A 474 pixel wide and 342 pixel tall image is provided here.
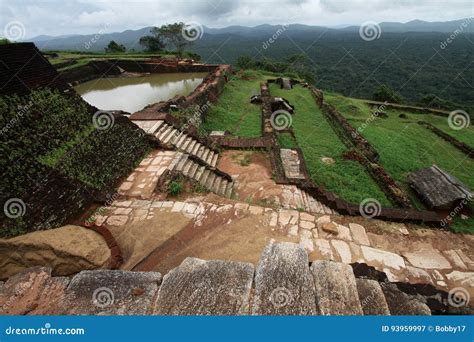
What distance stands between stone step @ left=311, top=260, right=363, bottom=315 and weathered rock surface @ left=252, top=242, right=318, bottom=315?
0.07m

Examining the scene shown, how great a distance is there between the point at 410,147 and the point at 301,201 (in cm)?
919

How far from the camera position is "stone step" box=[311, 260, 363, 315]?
74.9 inches

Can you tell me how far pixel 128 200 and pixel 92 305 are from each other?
424 cm

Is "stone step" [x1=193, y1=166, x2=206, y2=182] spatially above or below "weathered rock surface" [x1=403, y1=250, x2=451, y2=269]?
above

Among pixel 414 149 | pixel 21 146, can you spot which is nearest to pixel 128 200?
pixel 21 146

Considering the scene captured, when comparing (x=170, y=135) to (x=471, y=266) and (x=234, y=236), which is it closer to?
(x=234, y=236)

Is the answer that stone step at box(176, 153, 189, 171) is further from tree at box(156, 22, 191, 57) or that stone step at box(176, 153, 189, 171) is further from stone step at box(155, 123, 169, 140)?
tree at box(156, 22, 191, 57)

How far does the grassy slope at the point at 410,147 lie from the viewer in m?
10.4

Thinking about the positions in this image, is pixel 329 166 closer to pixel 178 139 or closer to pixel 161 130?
pixel 178 139

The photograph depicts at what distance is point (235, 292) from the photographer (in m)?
2.05

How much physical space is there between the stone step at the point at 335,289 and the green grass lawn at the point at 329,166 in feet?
19.5

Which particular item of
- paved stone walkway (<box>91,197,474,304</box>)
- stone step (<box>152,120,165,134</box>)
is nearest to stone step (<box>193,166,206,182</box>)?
paved stone walkway (<box>91,197,474,304</box>)

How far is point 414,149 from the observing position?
42.0 feet

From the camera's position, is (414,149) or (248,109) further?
(248,109)
